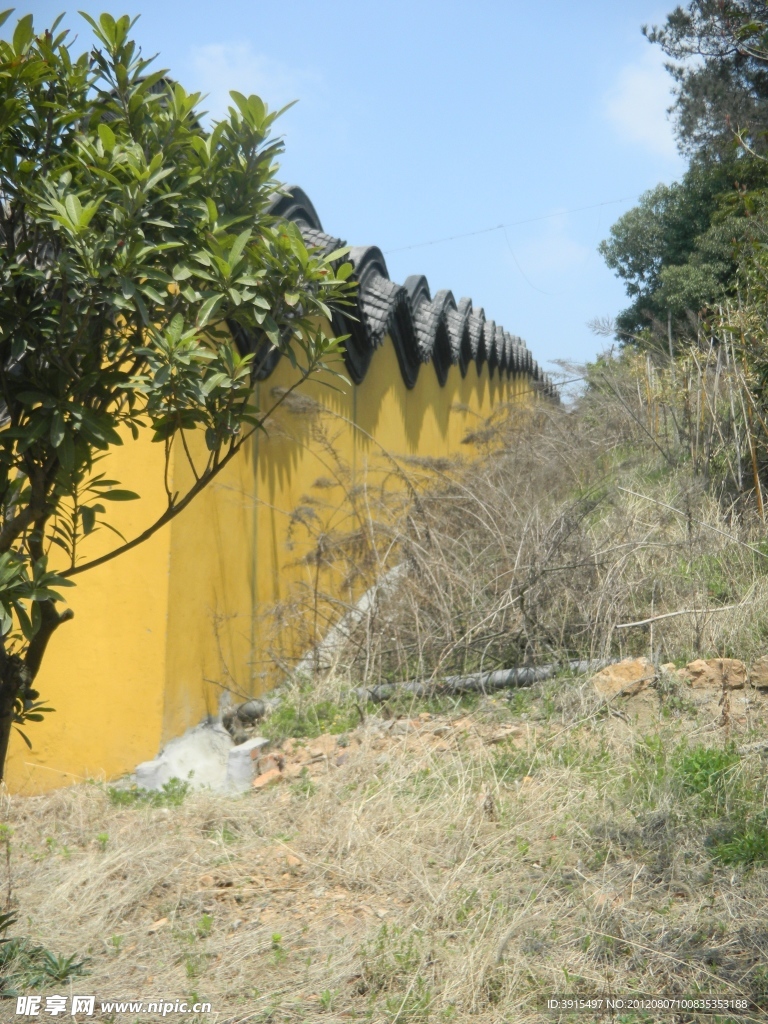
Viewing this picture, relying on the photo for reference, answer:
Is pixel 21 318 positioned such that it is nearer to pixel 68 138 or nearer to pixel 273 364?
pixel 68 138

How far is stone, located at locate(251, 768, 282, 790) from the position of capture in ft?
16.2

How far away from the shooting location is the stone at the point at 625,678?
5.09 meters

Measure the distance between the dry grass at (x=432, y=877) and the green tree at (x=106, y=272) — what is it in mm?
1071

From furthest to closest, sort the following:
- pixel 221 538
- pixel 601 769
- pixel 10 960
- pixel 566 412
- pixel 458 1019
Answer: pixel 566 412, pixel 221 538, pixel 601 769, pixel 10 960, pixel 458 1019

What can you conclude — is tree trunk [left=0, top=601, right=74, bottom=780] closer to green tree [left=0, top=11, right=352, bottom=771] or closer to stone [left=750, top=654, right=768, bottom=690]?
green tree [left=0, top=11, right=352, bottom=771]

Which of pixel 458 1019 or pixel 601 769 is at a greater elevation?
pixel 601 769

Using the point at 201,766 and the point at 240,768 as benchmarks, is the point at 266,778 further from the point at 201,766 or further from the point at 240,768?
the point at 201,766

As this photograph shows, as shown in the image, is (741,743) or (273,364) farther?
(273,364)

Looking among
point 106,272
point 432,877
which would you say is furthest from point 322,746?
point 106,272

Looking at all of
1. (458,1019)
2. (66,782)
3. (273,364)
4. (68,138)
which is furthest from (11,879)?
(273,364)

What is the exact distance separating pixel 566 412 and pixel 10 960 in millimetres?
11066

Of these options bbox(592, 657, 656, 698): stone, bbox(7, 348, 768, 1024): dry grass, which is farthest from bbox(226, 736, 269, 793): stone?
bbox(592, 657, 656, 698): stone

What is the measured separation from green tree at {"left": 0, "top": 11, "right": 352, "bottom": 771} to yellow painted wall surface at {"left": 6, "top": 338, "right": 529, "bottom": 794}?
146 cm

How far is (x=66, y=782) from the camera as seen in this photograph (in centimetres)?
Answer: 517
